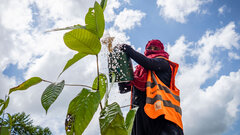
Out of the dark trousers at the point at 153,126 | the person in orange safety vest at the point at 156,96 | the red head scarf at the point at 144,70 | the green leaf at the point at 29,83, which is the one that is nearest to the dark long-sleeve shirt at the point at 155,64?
the person in orange safety vest at the point at 156,96

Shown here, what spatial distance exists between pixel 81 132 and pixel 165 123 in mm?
1460

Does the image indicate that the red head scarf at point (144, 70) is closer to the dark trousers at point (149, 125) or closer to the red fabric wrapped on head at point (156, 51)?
the red fabric wrapped on head at point (156, 51)

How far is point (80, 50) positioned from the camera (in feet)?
1.72

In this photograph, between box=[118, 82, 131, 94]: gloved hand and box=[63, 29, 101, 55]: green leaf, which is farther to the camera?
box=[118, 82, 131, 94]: gloved hand

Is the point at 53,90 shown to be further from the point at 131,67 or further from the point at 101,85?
the point at 131,67

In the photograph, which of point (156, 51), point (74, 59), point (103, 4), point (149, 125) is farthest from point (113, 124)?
point (156, 51)

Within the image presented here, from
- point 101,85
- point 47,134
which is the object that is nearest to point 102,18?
point 101,85

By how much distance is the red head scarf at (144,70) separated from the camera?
1.90 m

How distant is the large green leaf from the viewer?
1.74ft

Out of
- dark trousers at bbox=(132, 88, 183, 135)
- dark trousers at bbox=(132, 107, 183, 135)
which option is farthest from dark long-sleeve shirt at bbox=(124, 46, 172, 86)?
dark trousers at bbox=(132, 107, 183, 135)

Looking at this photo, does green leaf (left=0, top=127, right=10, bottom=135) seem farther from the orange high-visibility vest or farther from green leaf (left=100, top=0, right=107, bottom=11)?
the orange high-visibility vest

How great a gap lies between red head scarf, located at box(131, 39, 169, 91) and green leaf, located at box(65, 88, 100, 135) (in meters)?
1.37

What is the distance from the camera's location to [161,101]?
1.76 m

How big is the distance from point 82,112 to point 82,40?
17 cm
